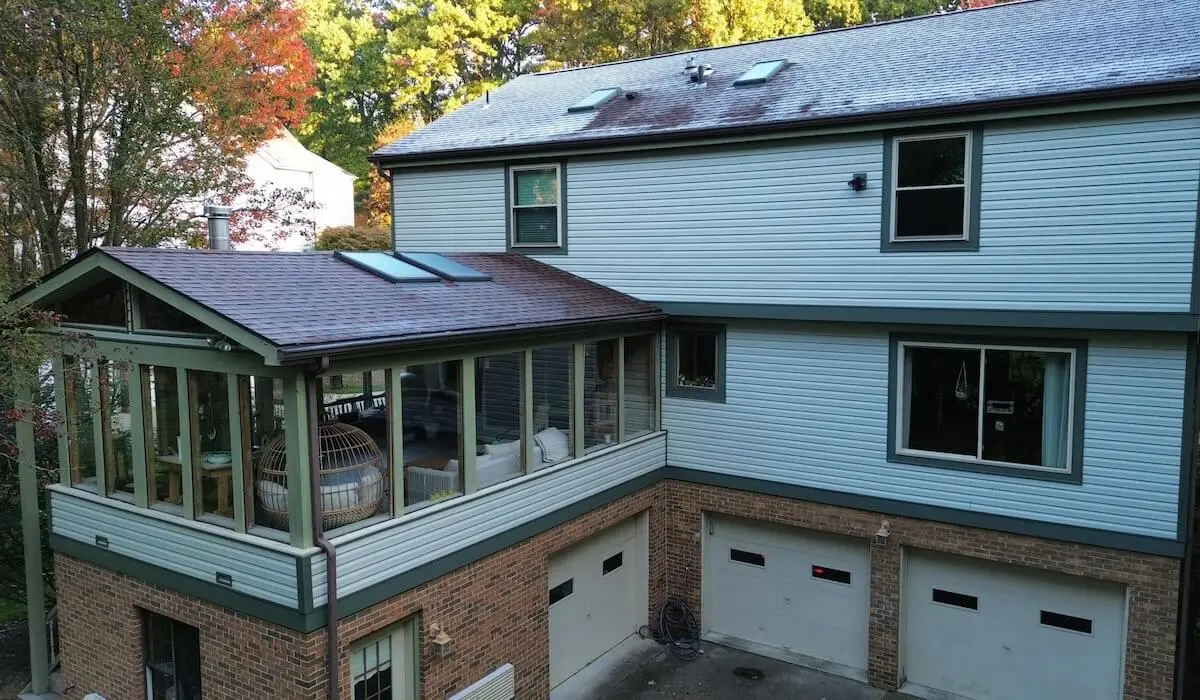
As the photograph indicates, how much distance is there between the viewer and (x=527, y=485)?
9.23m

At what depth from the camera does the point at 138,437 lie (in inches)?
317

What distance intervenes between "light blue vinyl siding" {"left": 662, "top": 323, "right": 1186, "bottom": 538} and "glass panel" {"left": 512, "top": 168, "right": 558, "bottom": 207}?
3.28 m

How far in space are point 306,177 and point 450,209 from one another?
1934 centimetres

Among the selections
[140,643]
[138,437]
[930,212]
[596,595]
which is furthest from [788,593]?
[138,437]

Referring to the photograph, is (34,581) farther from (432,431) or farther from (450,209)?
(450,209)

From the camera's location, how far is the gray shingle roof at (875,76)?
29.2 ft

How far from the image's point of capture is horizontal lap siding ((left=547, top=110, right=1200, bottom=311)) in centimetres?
823

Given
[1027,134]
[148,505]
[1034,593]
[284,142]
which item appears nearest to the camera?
[148,505]

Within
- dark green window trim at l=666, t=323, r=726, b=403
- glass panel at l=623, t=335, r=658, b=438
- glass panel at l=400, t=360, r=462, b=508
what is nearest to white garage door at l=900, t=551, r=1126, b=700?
dark green window trim at l=666, t=323, r=726, b=403

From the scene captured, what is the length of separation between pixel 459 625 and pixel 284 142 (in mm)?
25016

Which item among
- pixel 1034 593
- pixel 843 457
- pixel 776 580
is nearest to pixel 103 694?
pixel 776 580

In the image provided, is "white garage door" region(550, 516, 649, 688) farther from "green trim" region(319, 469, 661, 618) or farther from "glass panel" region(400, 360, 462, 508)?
"glass panel" region(400, 360, 462, 508)

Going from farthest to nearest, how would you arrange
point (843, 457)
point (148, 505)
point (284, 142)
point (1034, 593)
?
point (284, 142), point (843, 457), point (1034, 593), point (148, 505)

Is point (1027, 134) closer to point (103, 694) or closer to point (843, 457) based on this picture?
point (843, 457)
